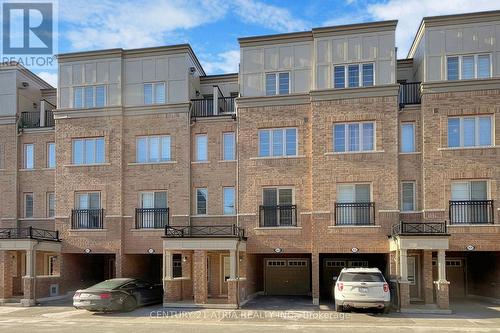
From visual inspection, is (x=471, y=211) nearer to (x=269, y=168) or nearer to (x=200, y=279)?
(x=269, y=168)

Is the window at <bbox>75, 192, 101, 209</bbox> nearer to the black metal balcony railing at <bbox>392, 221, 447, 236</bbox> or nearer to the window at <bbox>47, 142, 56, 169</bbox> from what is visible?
the window at <bbox>47, 142, 56, 169</bbox>

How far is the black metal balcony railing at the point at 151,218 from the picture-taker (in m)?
23.5

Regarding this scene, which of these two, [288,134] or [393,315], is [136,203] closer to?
[288,134]

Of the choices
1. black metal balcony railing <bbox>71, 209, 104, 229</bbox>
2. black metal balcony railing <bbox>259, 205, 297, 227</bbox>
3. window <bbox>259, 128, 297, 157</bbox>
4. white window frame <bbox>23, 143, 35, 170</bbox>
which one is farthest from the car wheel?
white window frame <bbox>23, 143, 35, 170</bbox>

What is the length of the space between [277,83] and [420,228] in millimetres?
8887

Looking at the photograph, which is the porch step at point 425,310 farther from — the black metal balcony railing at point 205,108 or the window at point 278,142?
the black metal balcony railing at point 205,108

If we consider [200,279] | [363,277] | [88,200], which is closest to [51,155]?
[88,200]

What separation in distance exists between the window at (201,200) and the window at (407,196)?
8.96 m

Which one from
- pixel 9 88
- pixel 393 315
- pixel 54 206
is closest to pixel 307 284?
pixel 393 315

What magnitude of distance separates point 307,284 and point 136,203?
951 cm

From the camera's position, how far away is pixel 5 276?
73.3 feet

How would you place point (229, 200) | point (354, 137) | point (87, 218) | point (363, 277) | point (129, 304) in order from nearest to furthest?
point (363, 277), point (129, 304), point (354, 137), point (229, 200), point (87, 218)

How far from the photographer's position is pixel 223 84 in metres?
26.8

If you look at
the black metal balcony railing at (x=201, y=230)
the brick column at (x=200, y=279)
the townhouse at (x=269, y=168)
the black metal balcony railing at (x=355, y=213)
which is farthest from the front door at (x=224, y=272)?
the black metal balcony railing at (x=355, y=213)
